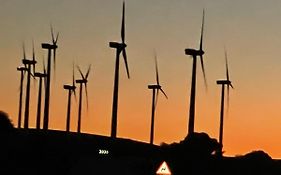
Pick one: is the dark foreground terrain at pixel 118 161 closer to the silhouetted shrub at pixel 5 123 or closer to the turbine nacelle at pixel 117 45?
the silhouetted shrub at pixel 5 123

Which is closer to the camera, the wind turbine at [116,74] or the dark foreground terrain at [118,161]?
the dark foreground terrain at [118,161]

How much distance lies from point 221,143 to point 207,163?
1767cm

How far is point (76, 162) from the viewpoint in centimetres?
9075

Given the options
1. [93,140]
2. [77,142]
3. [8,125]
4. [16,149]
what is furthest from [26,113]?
[93,140]

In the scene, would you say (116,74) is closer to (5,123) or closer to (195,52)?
(195,52)

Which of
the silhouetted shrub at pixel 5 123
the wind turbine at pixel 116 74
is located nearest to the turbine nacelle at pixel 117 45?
the wind turbine at pixel 116 74

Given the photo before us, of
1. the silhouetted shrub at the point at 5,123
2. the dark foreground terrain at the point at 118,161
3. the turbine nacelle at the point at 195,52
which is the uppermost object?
the turbine nacelle at the point at 195,52

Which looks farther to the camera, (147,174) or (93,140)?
(93,140)

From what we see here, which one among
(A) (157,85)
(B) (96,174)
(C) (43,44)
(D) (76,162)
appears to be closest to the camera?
(B) (96,174)

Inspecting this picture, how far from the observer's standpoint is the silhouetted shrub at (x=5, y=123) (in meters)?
115

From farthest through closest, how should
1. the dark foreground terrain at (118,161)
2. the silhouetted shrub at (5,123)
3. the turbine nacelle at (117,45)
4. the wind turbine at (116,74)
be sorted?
the silhouetted shrub at (5,123) → the turbine nacelle at (117,45) → the wind turbine at (116,74) → the dark foreground terrain at (118,161)

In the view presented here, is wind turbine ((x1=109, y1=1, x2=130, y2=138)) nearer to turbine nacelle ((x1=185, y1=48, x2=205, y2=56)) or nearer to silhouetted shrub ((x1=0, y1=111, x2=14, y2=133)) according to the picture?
turbine nacelle ((x1=185, y1=48, x2=205, y2=56))

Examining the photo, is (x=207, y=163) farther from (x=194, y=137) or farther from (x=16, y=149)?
(x=16, y=149)

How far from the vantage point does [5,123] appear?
119312 millimetres
